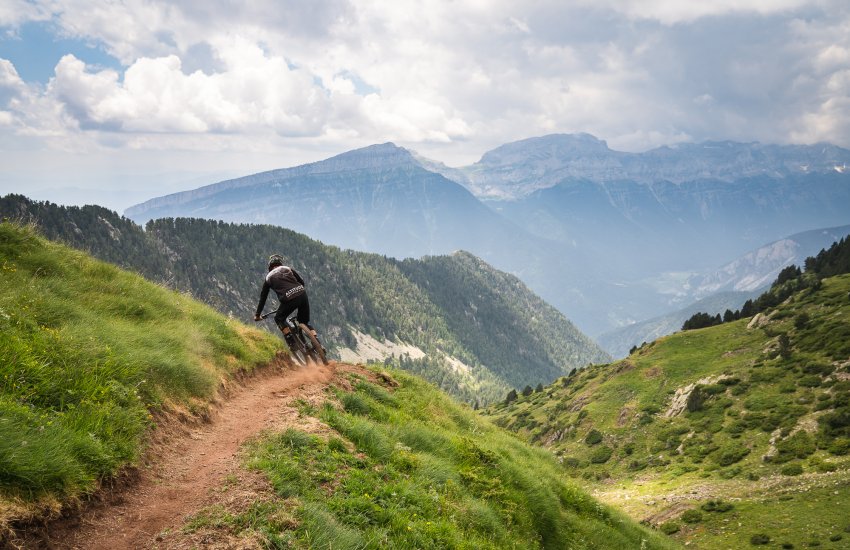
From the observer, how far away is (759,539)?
87.4 ft

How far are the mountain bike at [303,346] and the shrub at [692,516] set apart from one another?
29.5 m

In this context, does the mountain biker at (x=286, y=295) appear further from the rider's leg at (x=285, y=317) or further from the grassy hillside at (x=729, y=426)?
the grassy hillside at (x=729, y=426)

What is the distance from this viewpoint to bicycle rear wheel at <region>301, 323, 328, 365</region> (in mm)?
15555

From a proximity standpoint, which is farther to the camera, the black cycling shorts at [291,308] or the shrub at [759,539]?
the shrub at [759,539]

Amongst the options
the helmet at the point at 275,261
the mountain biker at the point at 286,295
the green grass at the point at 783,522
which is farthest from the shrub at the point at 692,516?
the helmet at the point at 275,261

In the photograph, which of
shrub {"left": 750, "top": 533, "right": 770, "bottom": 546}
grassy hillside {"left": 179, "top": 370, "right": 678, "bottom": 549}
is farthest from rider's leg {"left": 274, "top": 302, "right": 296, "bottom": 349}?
shrub {"left": 750, "top": 533, "right": 770, "bottom": 546}

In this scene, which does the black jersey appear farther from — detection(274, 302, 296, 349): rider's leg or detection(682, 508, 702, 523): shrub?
detection(682, 508, 702, 523): shrub

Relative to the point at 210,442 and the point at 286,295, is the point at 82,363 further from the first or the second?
the point at 286,295

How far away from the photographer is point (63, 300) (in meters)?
10.9

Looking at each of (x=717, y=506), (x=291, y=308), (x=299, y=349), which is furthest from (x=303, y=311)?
(x=717, y=506)

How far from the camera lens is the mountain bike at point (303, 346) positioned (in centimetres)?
1580

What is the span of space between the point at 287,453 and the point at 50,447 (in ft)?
11.6

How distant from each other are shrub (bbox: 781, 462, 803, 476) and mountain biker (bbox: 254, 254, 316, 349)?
132 feet

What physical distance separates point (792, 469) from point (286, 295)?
139 ft
